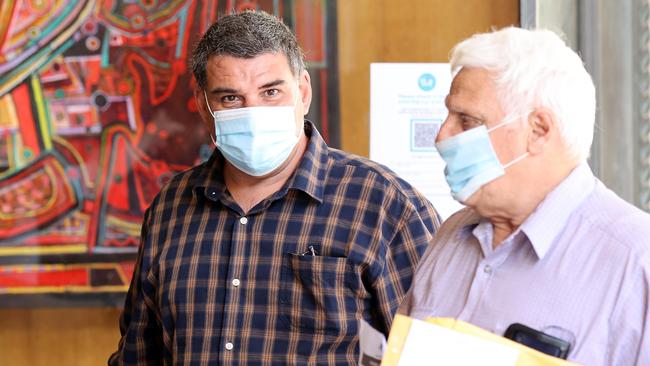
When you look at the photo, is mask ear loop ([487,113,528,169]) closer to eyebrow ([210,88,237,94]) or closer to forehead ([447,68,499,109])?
forehead ([447,68,499,109])

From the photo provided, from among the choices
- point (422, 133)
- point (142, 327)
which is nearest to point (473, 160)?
point (142, 327)

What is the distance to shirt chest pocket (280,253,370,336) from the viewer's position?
2.04 meters

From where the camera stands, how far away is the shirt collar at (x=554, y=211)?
1.45 meters

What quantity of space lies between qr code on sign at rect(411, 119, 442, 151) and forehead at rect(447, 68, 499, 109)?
5.59ft

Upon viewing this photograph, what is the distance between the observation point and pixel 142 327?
7.39 ft

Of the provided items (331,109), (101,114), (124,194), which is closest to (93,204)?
(124,194)

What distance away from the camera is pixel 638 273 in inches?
53.0

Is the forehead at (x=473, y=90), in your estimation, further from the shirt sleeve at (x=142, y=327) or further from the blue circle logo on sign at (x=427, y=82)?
the blue circle logo on sign at (x=427, y=82)

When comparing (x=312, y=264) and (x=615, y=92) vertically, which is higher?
(x=615, y=92)

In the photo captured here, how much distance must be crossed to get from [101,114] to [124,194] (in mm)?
302

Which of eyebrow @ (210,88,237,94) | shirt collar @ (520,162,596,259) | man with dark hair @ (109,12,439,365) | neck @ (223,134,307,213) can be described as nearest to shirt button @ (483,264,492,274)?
shirt collar @ (520,162,596,259)

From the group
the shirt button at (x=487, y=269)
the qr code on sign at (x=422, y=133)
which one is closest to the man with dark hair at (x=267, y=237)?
the shirt button at (x=487, y=269)

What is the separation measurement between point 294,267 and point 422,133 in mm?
1263

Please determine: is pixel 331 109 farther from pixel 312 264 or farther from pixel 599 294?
pixel 599 294
